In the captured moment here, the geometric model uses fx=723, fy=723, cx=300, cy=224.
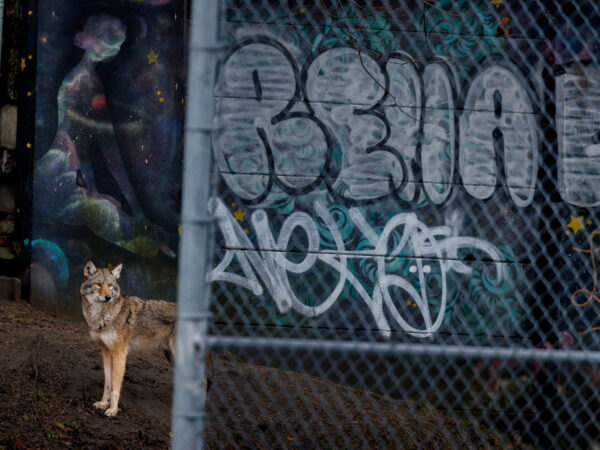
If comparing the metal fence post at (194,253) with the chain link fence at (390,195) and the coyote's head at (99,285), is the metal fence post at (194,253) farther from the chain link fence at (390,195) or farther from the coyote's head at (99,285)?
the chain link fence at (390,195)

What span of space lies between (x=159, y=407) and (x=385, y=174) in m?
2.76

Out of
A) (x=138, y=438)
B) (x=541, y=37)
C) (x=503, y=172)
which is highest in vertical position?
(x=541, y=37)

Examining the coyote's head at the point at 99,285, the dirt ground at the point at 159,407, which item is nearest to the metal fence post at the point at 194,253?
the dirt ground at the point at 159,407

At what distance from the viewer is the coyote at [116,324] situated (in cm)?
487

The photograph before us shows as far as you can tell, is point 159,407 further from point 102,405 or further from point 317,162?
point 317,162

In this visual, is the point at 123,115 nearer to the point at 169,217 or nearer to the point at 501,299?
the point at 169,217

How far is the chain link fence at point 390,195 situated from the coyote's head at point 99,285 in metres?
1.37

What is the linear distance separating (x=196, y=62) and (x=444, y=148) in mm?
4239

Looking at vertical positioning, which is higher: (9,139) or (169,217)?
(9,139)

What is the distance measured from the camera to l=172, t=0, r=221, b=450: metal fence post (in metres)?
2.44

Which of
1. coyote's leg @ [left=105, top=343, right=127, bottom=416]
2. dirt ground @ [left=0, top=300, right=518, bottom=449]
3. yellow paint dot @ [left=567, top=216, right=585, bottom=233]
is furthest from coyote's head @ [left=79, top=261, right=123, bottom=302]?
yellow paint dot @ [left=567, top=216, right=585, bottom=233]

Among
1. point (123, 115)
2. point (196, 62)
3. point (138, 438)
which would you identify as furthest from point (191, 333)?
point (123, 115)

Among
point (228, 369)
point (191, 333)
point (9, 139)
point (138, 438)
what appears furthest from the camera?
point (9, 139)

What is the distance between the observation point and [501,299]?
6.37m
